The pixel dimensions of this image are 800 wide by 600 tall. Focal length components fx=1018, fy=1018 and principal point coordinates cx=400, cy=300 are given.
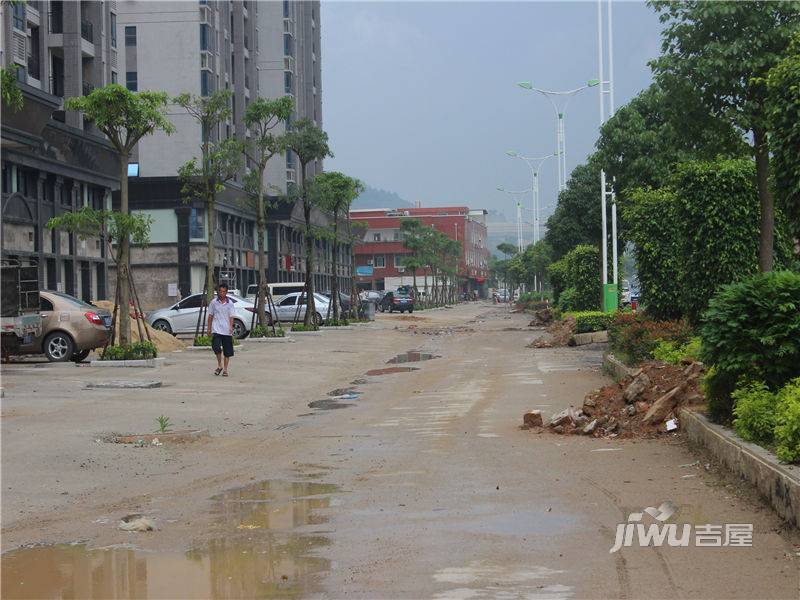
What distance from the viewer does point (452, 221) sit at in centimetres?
14338

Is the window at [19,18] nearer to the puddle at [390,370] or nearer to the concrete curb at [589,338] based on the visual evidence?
the puddle at [390,370]

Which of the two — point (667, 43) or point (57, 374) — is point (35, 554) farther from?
point (57, 374)

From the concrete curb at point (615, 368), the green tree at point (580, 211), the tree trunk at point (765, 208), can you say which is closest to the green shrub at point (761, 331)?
the tree trunk at point (765, 208)

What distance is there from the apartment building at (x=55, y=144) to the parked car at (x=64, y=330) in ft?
29.4

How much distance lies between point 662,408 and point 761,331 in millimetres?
2839

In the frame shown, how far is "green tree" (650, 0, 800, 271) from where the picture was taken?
14109 mm

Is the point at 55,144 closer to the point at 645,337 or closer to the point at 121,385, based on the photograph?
the point at 121,385

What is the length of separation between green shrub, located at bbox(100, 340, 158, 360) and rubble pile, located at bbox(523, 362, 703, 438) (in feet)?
39.8

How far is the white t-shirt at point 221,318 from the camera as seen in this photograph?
2088 cm

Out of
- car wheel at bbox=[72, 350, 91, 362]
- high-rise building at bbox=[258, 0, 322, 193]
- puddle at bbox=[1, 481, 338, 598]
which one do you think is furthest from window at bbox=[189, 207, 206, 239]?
puddle at bbox=[1, 481, 338, 598]

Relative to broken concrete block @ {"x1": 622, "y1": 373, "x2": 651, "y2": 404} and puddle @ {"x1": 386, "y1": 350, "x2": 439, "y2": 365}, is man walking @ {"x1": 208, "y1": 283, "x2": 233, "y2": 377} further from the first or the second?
broken concrete block @ {"x1": 622, "y1": 373, "x2": 651, "y2": 404}

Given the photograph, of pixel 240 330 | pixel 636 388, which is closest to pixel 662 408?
pixel 636 388

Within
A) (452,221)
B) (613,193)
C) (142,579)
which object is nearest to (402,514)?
(142,579)

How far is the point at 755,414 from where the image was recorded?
8891 mm
